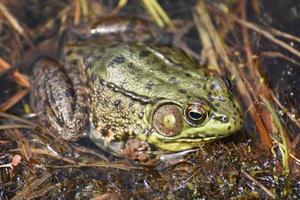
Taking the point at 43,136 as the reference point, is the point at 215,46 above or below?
below

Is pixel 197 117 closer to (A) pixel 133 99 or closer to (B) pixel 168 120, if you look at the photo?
(B) pixel 168 120

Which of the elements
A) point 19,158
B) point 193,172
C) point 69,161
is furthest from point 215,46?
point 19,158

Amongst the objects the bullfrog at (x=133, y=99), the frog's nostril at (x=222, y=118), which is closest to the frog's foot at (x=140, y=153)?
the bullfrog at (x=133, y=99)

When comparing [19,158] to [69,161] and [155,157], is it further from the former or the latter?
[155,157]

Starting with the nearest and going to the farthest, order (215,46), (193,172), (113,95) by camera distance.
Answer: (193,172), (113,95), (215,46)

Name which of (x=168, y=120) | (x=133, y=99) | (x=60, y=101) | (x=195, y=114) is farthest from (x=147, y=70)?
(x=60, y=101)

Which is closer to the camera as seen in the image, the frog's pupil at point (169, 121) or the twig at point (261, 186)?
the twig at point (261, 186)

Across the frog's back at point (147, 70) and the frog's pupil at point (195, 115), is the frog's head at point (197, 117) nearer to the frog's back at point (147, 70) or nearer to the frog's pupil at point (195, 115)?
the frog's pupil at point (195, 115)
